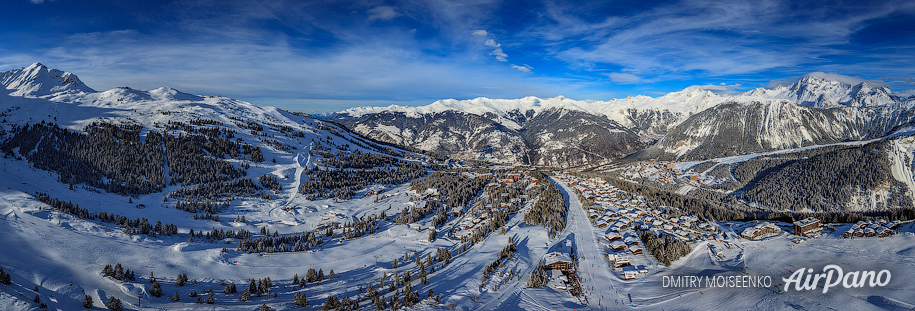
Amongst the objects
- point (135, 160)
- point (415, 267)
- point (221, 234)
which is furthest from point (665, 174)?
point (135, 160)

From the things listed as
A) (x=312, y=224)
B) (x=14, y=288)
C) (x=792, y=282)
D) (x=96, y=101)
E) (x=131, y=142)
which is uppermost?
(x=96, y=101)

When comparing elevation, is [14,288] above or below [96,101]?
below

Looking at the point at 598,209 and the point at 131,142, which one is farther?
the point at 131,142

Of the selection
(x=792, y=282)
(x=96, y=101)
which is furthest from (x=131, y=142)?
(x=792, y=282)

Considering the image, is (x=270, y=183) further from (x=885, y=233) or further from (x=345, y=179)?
(x=885, y=233)

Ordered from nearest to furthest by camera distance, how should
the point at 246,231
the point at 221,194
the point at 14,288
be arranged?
the point at 14,288 < the point at 246,231 < the point at 221,194

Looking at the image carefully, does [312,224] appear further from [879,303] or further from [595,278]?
[879,303]

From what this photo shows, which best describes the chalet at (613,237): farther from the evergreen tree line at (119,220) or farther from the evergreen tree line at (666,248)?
the evergreen tree line at (119,220)
